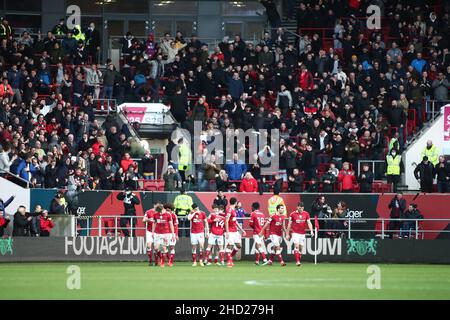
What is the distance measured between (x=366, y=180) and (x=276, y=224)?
5.34 meters

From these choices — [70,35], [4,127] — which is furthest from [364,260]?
[70,35]

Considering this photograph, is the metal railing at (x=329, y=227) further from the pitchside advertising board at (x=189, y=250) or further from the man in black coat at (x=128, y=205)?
the pitchside advertising board at (x=189, y=250)

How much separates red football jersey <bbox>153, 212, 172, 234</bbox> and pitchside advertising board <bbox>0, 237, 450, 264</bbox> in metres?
2.34

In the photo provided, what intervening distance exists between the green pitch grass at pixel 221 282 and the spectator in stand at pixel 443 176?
449 cm

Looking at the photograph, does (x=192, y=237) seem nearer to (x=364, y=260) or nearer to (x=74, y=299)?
(x=364, y=260)

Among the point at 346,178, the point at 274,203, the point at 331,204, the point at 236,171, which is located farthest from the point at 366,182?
the point at 236,171

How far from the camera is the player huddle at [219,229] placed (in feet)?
118

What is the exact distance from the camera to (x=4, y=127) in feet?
133

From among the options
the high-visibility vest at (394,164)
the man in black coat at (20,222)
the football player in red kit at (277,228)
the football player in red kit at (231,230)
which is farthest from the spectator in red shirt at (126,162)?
the high-visibility vest at (394,164)

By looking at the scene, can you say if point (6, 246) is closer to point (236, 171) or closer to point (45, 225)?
point (45, 225)

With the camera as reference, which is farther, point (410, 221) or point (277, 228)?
point (410, 221)

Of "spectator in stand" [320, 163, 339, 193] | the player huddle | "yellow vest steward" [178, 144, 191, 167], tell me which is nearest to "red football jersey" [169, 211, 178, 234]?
the player huddle

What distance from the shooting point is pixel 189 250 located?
38.9 metres

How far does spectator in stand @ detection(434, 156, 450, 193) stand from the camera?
1602 inches
